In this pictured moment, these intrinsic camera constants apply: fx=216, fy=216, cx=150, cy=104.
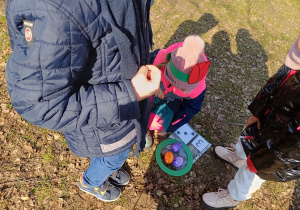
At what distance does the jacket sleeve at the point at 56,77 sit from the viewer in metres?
1.16

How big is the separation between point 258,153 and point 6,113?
3873 millimetres

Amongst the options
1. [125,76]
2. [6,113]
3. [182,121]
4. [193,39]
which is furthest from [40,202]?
[193,39]

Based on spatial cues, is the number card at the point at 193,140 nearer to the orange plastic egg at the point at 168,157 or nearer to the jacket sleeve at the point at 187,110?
the orange plastic egg at the point at 168,157

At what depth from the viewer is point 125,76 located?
1606mm

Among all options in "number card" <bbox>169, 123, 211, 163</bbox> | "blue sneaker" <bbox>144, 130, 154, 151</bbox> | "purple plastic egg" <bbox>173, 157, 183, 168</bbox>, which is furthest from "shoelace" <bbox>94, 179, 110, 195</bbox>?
"number card" <bbox>169, 123, 211, 163</bbox>

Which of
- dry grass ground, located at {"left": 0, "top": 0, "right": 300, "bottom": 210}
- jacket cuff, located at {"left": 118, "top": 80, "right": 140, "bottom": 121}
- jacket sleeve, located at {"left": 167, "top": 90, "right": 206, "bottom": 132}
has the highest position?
jacket cuff, located at {"left": 118, "top": 80, "right": 140, "bottom": 121}

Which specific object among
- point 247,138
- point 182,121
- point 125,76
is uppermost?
point 125,76

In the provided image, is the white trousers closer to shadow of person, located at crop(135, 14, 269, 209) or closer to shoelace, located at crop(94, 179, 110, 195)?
shadow of person, located at crop(135, 14, 269, 209)

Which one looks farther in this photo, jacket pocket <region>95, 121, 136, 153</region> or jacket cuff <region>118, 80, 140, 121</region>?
jacket pocket <region>95, 121, 136, 153</region>

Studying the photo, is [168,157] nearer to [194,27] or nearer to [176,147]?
[176,147]

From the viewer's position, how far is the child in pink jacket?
7.37 ft

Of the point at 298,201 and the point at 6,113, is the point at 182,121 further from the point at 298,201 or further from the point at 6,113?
the point at 6,113

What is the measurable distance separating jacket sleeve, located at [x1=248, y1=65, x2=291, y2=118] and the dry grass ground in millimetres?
1523

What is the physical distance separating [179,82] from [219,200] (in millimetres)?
1923
